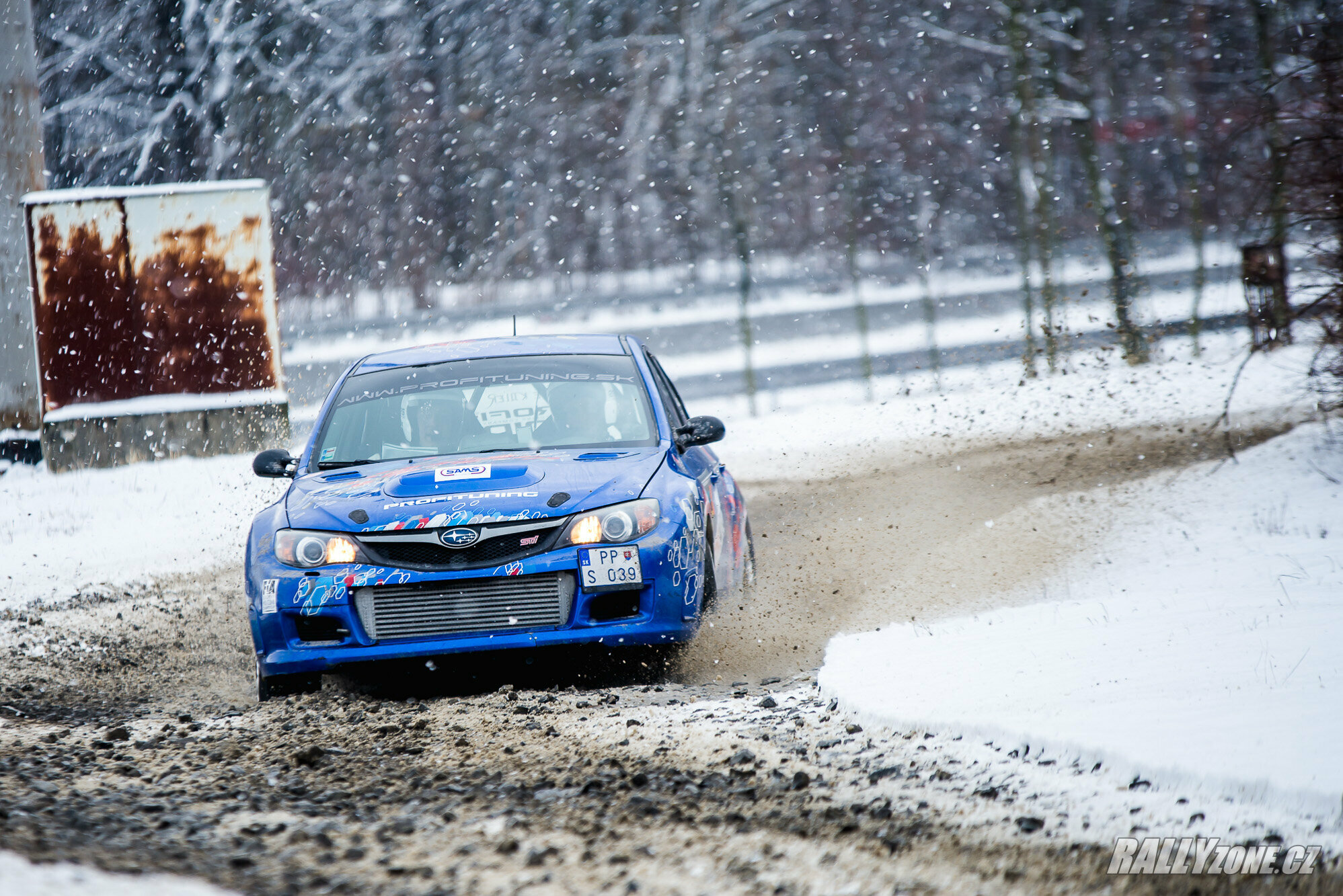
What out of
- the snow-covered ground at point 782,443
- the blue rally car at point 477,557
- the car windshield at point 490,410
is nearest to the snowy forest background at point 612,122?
the snow-covered ground at point 782,443

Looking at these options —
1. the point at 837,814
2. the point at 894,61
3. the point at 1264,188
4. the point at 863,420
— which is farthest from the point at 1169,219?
the point at 837,814

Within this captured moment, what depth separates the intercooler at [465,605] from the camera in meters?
4.88

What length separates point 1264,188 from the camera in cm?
806

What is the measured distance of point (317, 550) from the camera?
4969 mm

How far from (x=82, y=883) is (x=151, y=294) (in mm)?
10717


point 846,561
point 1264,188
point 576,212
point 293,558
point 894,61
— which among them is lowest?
point 846,561

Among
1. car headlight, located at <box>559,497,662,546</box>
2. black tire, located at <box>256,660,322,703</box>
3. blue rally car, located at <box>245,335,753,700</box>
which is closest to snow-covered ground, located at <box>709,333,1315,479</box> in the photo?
blue rally car, located at <box>245,335,753,700</box>

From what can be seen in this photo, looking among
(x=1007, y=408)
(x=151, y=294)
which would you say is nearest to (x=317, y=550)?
(x=151, y=294)

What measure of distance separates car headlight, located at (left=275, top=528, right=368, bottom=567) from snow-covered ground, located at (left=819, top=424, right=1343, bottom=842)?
1.92 metres

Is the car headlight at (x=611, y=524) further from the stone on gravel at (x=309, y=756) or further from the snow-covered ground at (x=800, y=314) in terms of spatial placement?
the snow-covered ground at (x=800, y=314)

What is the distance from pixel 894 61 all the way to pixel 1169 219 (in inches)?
330

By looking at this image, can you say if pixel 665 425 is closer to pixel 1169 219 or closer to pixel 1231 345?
pixel 1231 345

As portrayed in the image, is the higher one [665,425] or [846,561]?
[665,425]

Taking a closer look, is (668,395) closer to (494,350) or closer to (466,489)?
(494,350)
